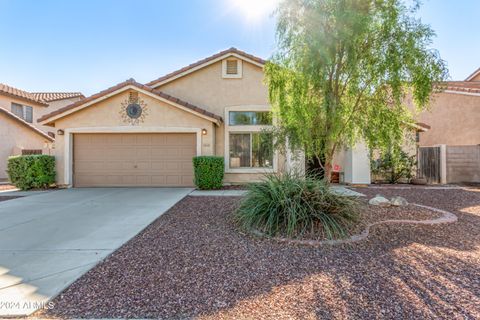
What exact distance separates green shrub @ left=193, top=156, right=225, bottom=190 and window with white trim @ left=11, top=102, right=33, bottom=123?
1815 centimetres

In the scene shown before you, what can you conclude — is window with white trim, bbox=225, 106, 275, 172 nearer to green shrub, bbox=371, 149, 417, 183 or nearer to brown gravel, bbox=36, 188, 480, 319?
green shrub, bbox=371, 149, 417, 183

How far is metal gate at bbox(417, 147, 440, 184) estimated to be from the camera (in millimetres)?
13117

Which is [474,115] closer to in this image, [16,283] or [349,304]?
[349,304]

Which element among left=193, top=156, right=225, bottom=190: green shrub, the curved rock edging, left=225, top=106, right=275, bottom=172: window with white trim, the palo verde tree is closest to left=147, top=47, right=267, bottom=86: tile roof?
left=225, top=106, right=275, bottom=172: window with white trim

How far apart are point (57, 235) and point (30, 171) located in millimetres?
8213

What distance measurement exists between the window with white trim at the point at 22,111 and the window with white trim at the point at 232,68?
18.0 meters

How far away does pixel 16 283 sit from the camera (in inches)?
131

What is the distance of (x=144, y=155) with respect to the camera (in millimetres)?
12031

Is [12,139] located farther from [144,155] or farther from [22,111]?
[144,155]

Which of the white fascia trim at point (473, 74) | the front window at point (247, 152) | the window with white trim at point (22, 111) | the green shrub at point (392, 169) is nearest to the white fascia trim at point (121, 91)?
the front window at point (247, 152)

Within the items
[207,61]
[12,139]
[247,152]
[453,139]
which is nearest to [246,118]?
[247,152]

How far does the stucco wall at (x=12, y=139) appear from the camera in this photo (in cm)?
1714

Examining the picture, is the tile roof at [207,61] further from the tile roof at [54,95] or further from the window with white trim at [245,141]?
the tile roof at [54,95]

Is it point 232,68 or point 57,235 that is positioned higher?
point 232,68
